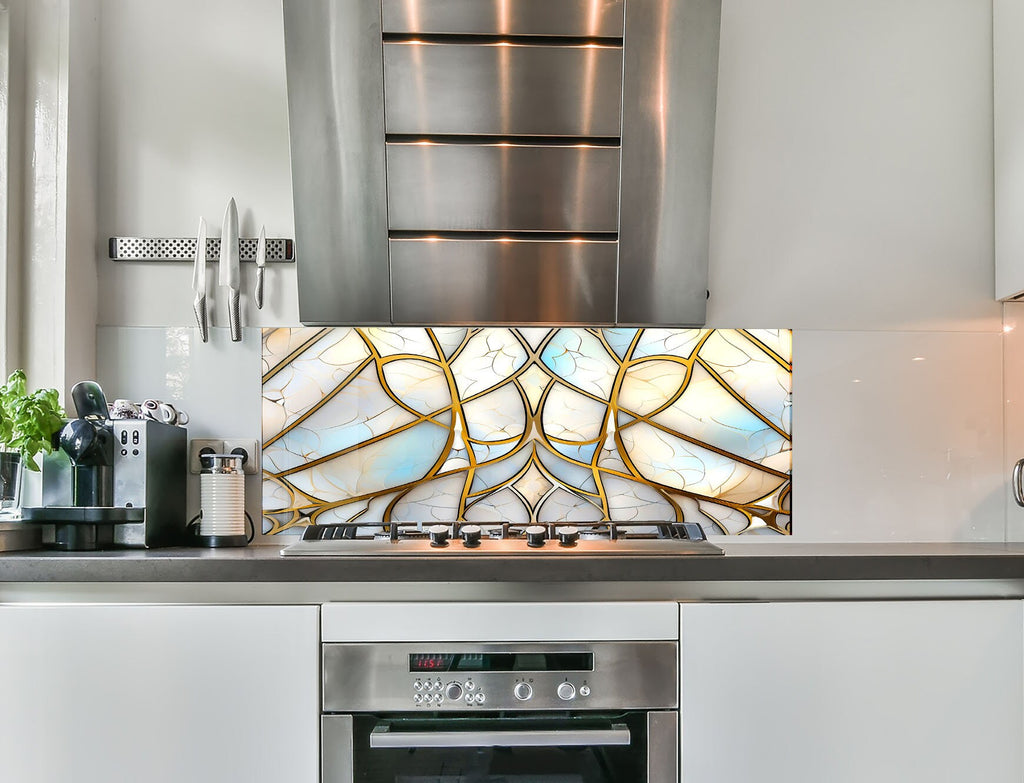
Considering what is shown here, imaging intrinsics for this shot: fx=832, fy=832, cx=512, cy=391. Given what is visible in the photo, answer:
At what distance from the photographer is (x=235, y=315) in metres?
1.97

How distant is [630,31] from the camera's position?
1.81 meters

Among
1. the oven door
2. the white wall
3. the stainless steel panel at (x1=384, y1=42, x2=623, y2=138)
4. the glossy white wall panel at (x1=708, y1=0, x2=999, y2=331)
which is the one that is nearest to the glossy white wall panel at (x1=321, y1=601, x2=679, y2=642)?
the oven door

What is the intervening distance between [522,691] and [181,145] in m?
1.51

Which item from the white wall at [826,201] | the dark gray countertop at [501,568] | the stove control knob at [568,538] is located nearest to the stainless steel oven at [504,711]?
the dark gray countertop at [501,568]

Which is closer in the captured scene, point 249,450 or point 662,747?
point 662,747

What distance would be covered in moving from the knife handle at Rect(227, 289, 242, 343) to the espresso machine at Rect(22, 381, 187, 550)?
0.29 m

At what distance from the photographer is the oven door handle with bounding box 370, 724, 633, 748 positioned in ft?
4.70

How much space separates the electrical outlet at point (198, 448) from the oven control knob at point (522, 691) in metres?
0.97

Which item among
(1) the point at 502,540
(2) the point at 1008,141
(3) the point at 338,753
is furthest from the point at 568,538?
(2) the point at 1008,141

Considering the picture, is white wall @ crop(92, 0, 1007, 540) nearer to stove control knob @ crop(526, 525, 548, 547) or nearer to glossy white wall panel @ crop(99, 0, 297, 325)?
glossy white wall panel @ crop(99, 0, 297, 325)

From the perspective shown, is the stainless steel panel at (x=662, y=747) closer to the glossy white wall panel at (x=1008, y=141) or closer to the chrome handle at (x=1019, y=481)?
the chrome handle at (x=1019, y=481)

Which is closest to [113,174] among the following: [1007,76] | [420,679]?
[420,679]

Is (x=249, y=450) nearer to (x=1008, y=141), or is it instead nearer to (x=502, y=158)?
(x=502, y=158)

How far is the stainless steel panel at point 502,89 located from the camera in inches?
71.0
